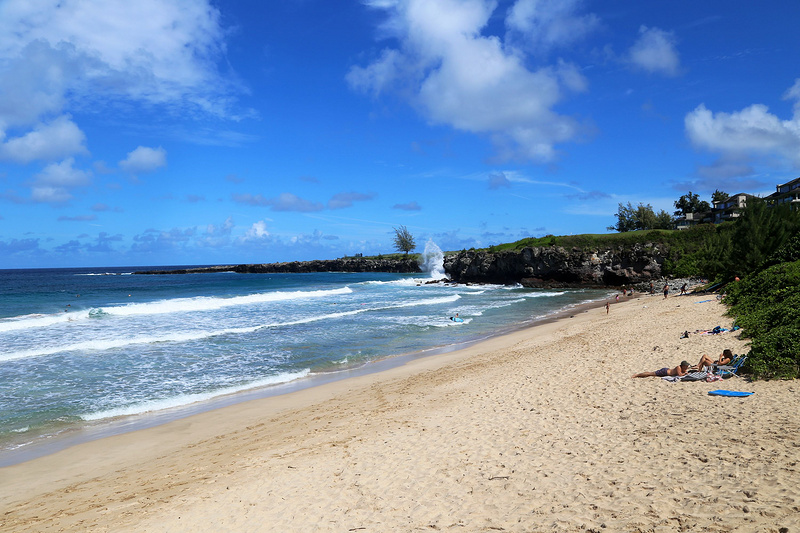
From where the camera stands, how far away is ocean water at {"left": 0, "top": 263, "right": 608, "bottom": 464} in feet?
42.8

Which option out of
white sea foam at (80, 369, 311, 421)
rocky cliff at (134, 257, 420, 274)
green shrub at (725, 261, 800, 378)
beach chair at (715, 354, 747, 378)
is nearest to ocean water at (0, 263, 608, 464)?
white sea foam at (80, 369, 311, 421)

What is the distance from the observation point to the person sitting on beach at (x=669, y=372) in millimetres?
11031

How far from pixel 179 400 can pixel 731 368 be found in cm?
1508

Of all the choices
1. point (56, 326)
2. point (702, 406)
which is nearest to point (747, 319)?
point (702, 406)

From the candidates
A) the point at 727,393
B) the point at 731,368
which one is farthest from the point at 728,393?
the point at 731,368

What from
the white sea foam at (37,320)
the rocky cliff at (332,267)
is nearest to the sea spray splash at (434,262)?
the rocky cliff at (332,267)

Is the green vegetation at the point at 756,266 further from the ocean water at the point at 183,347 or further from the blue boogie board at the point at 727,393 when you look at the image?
the ocean water at the point at 183,347

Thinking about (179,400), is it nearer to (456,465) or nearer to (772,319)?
(456,465)

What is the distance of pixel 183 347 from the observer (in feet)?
68.6

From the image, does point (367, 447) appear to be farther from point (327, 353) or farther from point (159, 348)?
point (159, 348)

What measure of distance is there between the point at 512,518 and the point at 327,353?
15006mm

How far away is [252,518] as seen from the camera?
6.20 m

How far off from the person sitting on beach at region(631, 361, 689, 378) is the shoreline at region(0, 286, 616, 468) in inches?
343

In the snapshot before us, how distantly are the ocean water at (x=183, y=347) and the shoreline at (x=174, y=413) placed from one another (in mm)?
131
